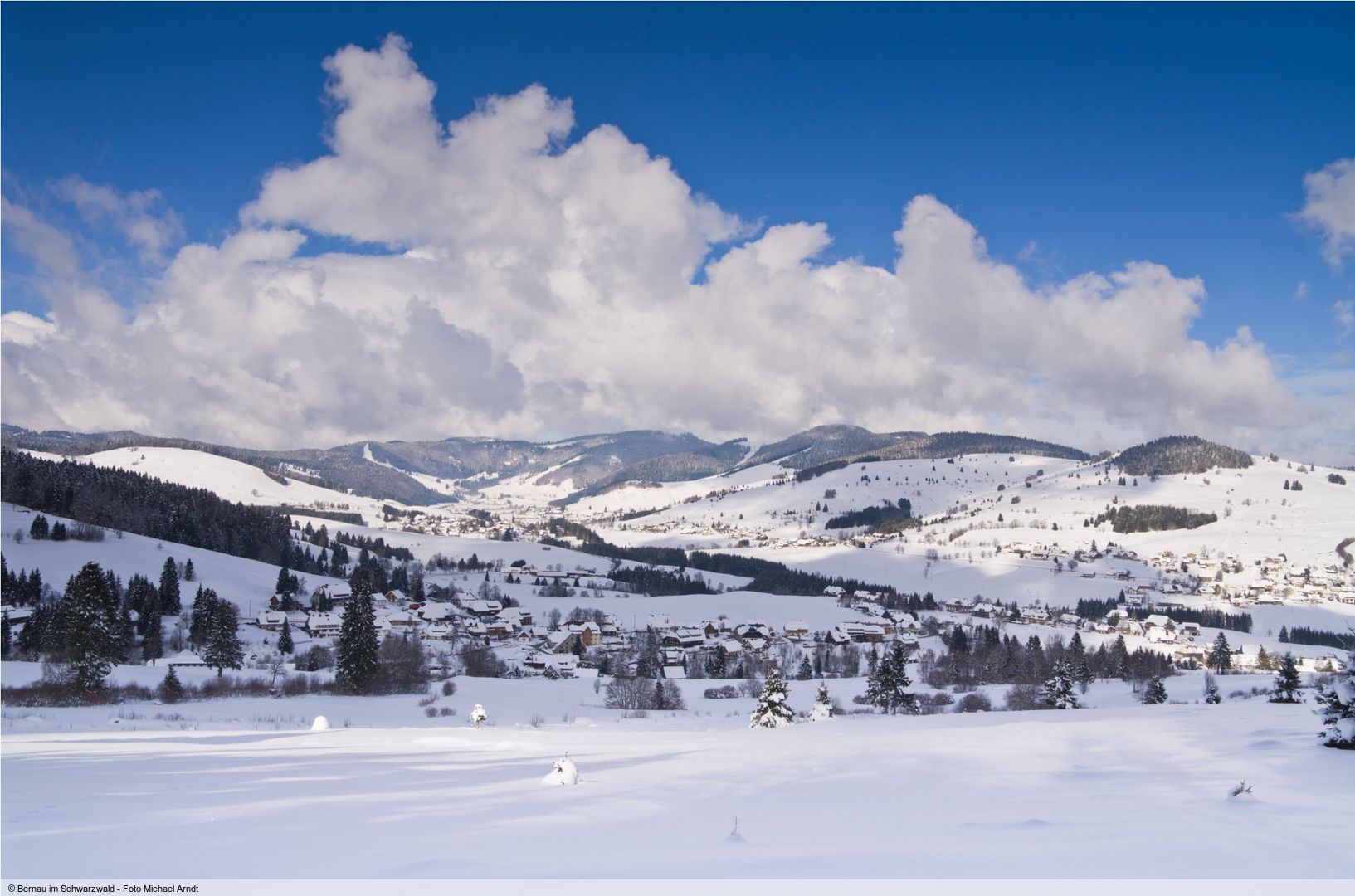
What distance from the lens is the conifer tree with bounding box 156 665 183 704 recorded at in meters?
29.2

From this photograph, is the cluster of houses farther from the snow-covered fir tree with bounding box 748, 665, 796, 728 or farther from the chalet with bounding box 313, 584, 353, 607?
the chalet with bounding box 313, 584, 353, 607

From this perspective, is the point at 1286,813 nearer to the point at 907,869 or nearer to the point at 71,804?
the point at 907,869

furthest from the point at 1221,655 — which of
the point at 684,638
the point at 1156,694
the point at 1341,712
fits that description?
the point at 1341,712

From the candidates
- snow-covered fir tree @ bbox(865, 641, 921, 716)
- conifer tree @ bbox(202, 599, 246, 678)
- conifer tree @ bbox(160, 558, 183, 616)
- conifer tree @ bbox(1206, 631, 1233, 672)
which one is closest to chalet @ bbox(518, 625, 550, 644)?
conifer tree @ bbox(160, 558, 183, 616)

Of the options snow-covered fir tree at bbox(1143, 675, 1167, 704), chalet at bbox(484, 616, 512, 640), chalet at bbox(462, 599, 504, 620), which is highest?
snow-covered fir tree at bbox(1143, 675, 1167, 704)

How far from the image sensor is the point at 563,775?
313 inches

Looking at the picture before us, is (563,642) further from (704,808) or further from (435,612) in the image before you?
(704,808)

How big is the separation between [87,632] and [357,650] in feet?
37.1

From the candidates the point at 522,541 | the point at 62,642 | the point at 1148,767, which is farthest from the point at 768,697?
the point at 522,541

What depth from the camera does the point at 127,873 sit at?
169 inches

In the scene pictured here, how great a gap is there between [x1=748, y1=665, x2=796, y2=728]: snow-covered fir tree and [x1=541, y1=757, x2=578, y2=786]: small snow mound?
19898mm

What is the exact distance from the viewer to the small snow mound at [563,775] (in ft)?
25.9

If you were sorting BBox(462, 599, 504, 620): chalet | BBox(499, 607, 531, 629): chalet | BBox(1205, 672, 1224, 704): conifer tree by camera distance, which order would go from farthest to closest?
BBox(462, 599, 504, 620): chalet → BBox(499, 607, 531, 629): chalet → BBox(1205, 672, 1224, 704): conifer tree
